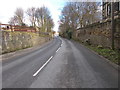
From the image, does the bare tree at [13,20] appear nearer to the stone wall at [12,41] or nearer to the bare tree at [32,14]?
the bare tree at [32,14]

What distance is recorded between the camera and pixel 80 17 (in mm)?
40562

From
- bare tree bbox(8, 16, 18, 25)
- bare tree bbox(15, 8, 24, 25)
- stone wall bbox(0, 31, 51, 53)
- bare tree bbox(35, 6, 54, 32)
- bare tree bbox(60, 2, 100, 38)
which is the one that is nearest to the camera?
stone wall bbox(0, 31, 51, 53)

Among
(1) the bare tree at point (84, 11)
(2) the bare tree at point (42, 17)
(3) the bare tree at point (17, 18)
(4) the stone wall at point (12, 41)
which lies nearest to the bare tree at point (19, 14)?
(3) the bare tree at point (17, 18)

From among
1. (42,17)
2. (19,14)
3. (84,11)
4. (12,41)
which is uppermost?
(19,14)

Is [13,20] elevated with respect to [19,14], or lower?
lower

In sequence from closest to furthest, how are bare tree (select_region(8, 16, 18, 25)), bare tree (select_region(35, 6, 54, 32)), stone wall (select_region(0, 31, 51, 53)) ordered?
stone wall (select_region(0, 31, 51, 53)) → bare tree (select_region(35, 6, 54, 32)) → bare tree (select_region(8, 16, 18, 25))

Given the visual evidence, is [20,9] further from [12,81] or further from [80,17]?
[12,81]

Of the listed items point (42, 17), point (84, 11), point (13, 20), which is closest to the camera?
point (84, 11)

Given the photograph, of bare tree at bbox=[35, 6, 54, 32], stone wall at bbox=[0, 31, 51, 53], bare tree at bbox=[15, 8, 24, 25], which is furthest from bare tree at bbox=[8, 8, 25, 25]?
stone wall at bbox=[0, 31, 51, 53]

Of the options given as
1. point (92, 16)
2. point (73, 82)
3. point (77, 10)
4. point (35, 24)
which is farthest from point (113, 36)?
point (35, 24)

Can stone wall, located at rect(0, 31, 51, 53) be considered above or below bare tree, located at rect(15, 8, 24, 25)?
below

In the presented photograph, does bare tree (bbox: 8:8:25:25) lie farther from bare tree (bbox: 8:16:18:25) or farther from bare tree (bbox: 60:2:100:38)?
bare tree (bbox: 60:2:100:38)

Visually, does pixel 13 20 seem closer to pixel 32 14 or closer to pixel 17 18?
pixel 17 18

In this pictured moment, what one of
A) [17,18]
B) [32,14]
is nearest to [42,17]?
[32,14]
